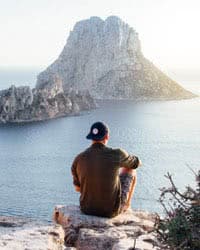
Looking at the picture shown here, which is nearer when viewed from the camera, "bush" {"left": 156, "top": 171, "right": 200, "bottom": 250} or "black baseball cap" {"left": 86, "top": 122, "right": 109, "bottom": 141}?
"bush" {"left": 156, "top": 171, "right": 200, "bottom": 250}

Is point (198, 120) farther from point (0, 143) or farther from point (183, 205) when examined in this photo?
point (183, 205)

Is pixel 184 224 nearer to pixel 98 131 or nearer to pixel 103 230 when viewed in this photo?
pixel 103 230

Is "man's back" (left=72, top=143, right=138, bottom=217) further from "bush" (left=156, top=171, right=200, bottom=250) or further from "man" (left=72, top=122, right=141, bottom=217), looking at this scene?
"bush" (left=156, top=171, right=200, bottom=250)

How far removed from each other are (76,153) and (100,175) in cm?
10077

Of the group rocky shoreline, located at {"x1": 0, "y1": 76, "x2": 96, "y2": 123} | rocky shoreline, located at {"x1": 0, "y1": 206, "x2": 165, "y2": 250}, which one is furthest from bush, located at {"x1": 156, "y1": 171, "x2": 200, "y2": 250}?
rocky shoreline, located at {"x1": 0, "y1": 76, "x2": 96, "y2": 123}

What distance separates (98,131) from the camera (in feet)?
29.5

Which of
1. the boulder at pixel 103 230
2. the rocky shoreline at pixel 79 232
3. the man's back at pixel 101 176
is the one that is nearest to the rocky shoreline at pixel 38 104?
the man's back at pixel 101 176

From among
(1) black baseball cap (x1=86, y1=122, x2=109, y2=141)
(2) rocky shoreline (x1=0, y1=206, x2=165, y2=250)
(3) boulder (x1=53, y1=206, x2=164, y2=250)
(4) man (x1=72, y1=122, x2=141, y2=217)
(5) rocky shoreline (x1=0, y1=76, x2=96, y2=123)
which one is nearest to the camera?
(2) rocky shoreline (x1=0, y1=206, x2=165, y2=250)

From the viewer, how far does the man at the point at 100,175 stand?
873 centimetres

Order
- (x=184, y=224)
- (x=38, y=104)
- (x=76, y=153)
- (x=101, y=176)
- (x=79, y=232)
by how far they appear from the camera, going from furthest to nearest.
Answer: (x=38, y=104) < (x=76, y=153) < (x=101, y=176) < (x=79, y=232) < (x=184, y=224)

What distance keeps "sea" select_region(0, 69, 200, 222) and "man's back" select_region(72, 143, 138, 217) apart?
112ft

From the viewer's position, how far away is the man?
873 centimetres

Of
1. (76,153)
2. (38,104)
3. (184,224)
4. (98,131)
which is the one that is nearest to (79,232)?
(98,131)

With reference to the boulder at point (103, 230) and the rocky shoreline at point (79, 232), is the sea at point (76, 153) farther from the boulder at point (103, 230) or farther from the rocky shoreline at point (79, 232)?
the rocky shoreline at point (79, 232)
